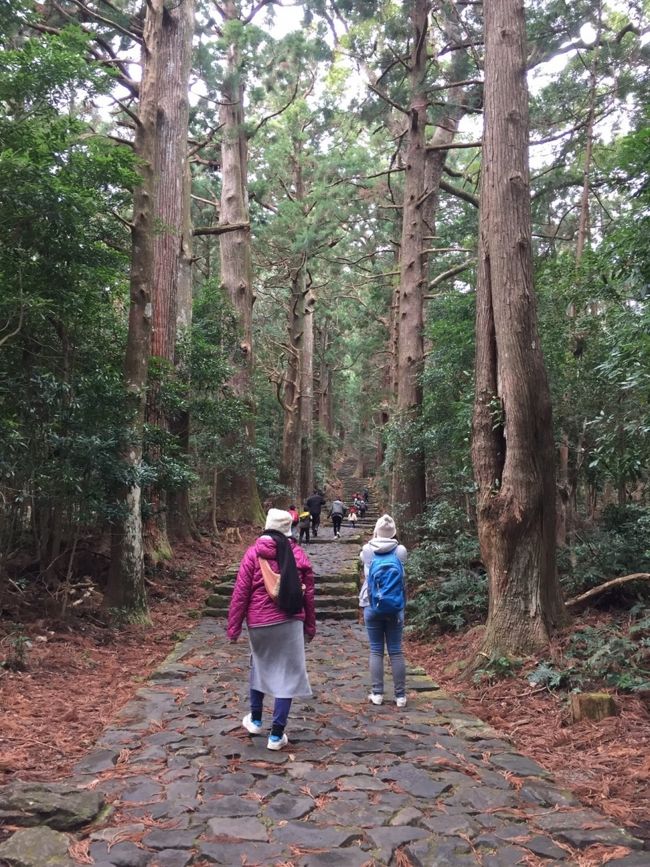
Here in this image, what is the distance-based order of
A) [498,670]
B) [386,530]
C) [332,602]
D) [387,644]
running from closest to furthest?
[387,644]
[386,530]
[498,670]
[332,602]

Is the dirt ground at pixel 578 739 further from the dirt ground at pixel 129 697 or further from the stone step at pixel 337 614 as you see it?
the stone step at pixel 337 614

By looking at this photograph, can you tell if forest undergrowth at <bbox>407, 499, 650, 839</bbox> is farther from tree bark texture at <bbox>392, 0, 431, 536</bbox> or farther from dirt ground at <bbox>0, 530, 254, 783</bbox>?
dirt ground at <bbox>0, 530, 254, 783</bbox>

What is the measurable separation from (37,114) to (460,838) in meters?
7.36

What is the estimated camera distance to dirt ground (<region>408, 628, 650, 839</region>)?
357cm

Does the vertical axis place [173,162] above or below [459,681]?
above

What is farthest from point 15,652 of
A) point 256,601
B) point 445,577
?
point 445,577

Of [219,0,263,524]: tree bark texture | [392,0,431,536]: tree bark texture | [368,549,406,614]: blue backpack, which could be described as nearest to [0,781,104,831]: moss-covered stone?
[368,549,406,614]: blue backpack

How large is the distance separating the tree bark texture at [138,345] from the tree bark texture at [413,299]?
5633mm

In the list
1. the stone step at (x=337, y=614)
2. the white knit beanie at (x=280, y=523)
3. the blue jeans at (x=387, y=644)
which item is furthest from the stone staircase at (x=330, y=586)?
the white knit beanie at (x=280, y=523)

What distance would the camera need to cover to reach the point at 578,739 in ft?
14.8

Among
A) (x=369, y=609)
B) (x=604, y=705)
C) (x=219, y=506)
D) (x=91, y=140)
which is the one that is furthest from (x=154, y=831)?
(x=219, y=506)

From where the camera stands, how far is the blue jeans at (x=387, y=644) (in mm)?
A: 5344

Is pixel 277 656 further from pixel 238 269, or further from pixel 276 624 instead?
pixel 238 269

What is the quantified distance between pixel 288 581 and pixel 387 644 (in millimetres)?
1637
